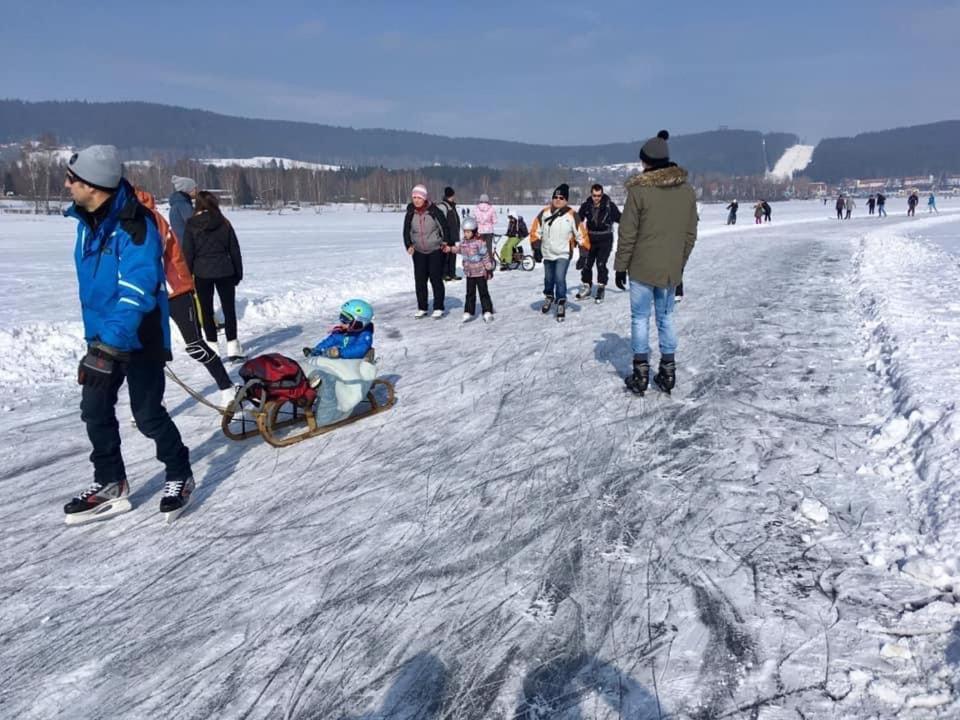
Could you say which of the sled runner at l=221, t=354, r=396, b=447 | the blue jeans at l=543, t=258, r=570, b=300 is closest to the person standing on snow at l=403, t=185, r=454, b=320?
the blue jeans at l=543, t=258, r=570, b=300

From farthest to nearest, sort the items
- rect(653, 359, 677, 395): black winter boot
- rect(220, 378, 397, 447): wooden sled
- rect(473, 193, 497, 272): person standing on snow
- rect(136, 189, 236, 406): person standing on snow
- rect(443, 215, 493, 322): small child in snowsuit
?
rect(473, 193, 497, 272): person standing on snow, rect(443, 215, 493, 322): small child in snowsuit, rect(653, 359, 677, 395): black winter boot, rect(136, 189, 236, 406): person standing on snow, rect(220, 378, 397, 447): wooden sled

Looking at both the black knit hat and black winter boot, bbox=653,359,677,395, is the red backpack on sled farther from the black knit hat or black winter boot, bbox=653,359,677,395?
the black knit hat

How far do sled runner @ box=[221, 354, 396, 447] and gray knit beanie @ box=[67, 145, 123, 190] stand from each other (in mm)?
1792

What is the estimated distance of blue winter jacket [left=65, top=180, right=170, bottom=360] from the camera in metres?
3.21

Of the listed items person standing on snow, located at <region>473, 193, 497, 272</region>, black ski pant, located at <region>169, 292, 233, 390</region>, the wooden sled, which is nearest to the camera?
the wooden sled

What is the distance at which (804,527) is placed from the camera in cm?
323

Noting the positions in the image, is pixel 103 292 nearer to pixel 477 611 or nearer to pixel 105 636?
pixel 105 636

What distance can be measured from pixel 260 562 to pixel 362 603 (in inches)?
27.0

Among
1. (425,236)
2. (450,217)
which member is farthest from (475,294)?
(450,217)

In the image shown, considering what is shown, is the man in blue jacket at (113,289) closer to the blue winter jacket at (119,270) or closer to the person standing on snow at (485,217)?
the blue winter jacket at (119,270)

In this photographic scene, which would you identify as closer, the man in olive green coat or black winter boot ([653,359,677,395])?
the man in olive green coat

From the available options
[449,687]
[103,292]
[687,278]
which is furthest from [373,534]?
[687,278]

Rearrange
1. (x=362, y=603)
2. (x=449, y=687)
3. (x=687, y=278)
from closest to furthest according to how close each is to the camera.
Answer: (x=449, y=687), (x=362, y=603), (x=687, y=278)

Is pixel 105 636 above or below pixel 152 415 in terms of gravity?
below
